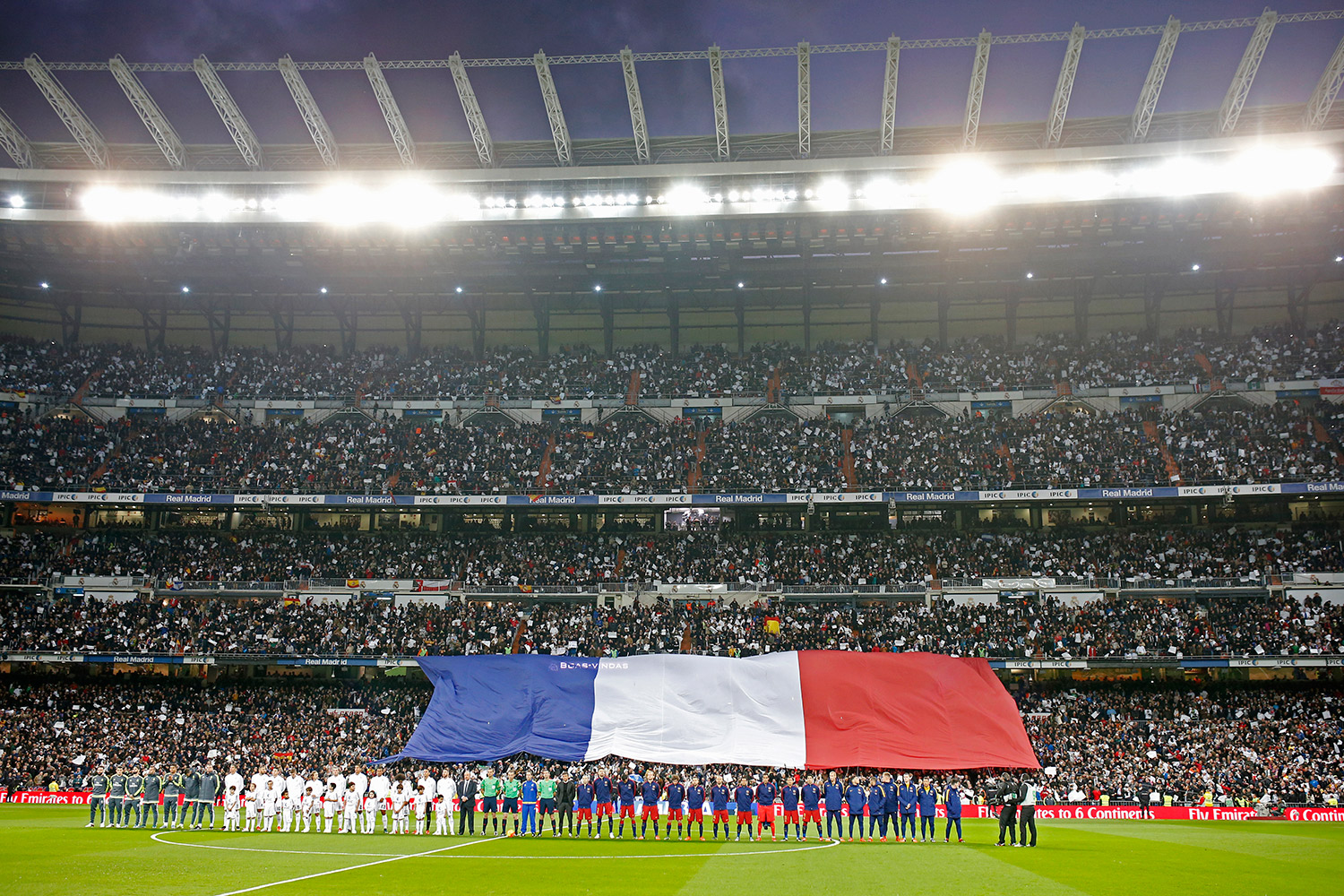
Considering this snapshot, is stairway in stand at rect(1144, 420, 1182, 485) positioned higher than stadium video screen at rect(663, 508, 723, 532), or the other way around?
stairway in stand at rect(1144, 420, 1182, 485)

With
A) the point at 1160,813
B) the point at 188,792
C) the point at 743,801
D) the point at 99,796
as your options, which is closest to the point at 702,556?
the point at 743,801

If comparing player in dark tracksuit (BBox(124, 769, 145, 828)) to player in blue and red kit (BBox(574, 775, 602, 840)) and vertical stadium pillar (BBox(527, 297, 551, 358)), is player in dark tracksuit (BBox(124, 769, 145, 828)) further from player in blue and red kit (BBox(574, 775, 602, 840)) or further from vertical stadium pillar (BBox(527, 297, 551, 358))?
vertical stadium pillar (BBox(527, 297, 551, 358))

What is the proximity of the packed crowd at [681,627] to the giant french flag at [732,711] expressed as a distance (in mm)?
2447

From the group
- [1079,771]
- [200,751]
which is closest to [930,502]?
[1079,771]

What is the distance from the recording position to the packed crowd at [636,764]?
3056 cm

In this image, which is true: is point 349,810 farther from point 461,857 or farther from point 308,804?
point 461,857

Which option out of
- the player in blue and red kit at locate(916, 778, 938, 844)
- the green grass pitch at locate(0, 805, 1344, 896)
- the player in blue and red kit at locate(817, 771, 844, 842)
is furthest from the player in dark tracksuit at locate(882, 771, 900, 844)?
the green grass pitch at locate(0, 805, 1344, 896)

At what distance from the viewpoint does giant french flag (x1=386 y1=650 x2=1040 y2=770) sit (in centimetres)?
3042

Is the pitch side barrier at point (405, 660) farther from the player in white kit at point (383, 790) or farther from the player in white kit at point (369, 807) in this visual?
the player in white kit at point (383, 790)

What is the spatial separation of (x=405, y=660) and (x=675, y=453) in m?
16.6

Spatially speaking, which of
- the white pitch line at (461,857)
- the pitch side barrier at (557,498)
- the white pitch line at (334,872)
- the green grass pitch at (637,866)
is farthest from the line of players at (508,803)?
the pitch side barrier at (557,498)

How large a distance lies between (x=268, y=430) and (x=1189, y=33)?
46392 millimetres

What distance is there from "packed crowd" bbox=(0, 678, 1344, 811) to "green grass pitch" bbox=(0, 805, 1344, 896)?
6.85 metres

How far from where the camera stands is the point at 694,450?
152ft
